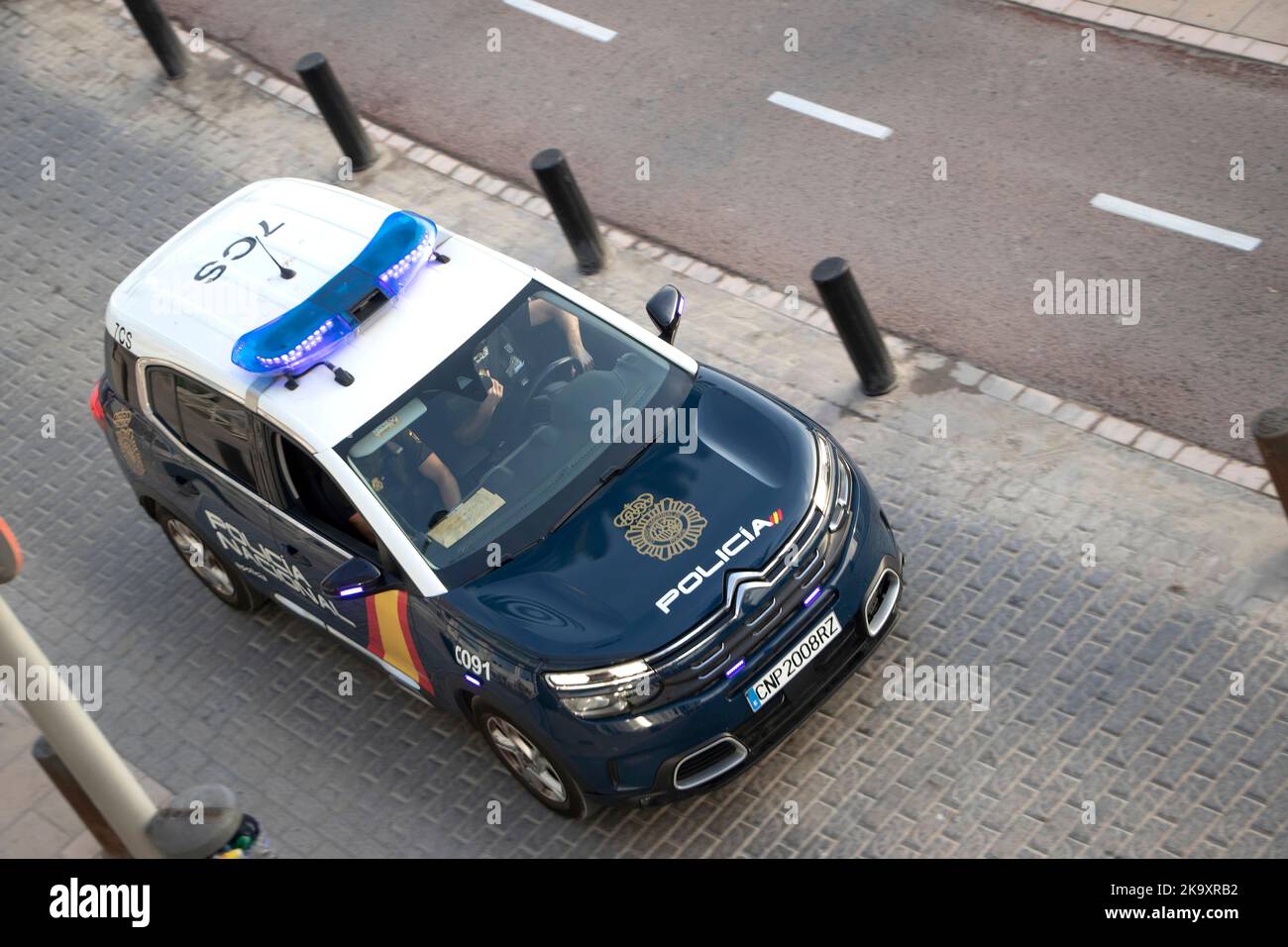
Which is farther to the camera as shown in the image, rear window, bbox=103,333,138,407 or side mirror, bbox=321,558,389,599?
rear window, bbox=103,333,138,407

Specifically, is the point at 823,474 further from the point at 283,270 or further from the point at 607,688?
the point at 283,270

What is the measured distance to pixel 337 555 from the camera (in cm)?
786

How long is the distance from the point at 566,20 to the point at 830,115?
9.71 ft

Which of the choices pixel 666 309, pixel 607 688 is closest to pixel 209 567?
pixel 666 309

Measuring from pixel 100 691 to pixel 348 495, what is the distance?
2.53m

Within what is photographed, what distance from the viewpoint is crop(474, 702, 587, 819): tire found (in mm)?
7352

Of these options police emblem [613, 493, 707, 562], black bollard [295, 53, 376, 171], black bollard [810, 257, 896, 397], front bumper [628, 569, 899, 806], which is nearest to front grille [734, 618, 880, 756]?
front bumper [628, 569, 899, 806]

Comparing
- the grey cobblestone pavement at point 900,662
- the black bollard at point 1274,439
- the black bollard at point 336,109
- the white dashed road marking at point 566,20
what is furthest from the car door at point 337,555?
the white dashed road marking at point 566,20

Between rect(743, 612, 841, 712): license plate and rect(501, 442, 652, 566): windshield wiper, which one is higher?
rect(501, 442, 652, 566): windshield wiper

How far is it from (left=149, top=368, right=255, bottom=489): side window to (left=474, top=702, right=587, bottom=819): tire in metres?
1.81

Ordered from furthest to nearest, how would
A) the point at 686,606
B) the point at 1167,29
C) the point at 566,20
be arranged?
the point at 566,20 < the point at 1167,29 < the point at 686,606

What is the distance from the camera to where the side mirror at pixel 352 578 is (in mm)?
7465

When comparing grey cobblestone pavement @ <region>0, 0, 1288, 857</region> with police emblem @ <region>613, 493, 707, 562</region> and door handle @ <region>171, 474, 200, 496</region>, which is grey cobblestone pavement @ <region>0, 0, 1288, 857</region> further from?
police emblem @ <region>613, 493, 707, 562</region>

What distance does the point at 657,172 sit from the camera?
39.9ft
